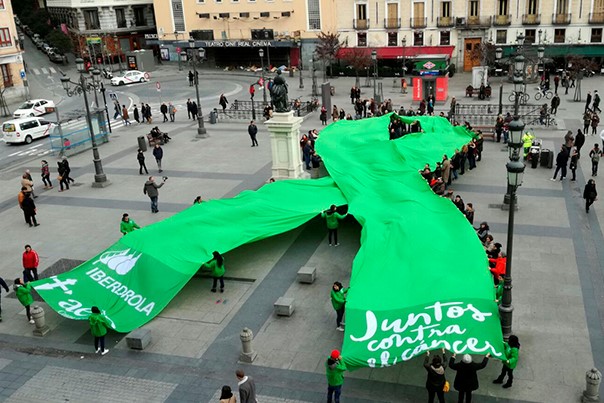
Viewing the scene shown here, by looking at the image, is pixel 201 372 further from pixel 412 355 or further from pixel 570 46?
pixel 570 46

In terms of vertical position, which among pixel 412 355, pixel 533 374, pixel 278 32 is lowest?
pixel 533 374

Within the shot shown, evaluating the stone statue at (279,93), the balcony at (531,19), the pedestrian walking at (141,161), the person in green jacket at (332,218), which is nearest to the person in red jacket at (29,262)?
the person in green jacket at (332,218)

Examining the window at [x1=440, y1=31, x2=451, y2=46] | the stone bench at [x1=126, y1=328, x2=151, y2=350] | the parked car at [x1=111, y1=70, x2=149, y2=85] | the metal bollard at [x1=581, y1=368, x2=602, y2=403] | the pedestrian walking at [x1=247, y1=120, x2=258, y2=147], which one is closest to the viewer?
the metal bollard at [x1=581, y1=368, x2=602, y2=403]

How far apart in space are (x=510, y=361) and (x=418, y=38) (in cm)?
5188

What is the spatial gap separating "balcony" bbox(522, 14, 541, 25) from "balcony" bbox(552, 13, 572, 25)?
4.14 ft

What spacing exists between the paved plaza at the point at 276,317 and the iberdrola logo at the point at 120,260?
1599 millimetres

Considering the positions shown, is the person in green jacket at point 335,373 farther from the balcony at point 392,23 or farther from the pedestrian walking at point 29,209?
the balcony at point 392,23

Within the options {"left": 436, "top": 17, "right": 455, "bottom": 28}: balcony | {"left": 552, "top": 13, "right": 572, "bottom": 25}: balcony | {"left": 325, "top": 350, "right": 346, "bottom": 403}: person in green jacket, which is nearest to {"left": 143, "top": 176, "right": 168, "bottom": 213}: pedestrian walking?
{"left": 325, "top": 350, "right": 346, "bottom": 403}: person in green jacket

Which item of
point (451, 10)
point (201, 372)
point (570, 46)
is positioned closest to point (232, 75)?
point (451, 10)

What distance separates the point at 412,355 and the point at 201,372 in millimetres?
4898

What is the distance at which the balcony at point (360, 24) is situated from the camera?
201 ft

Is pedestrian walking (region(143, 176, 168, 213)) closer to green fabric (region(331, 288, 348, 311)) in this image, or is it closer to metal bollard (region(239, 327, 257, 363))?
metal bollard (region(239, 327, 257, 363))

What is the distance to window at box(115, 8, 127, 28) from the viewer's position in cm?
7569

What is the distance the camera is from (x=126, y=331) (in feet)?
50.6
